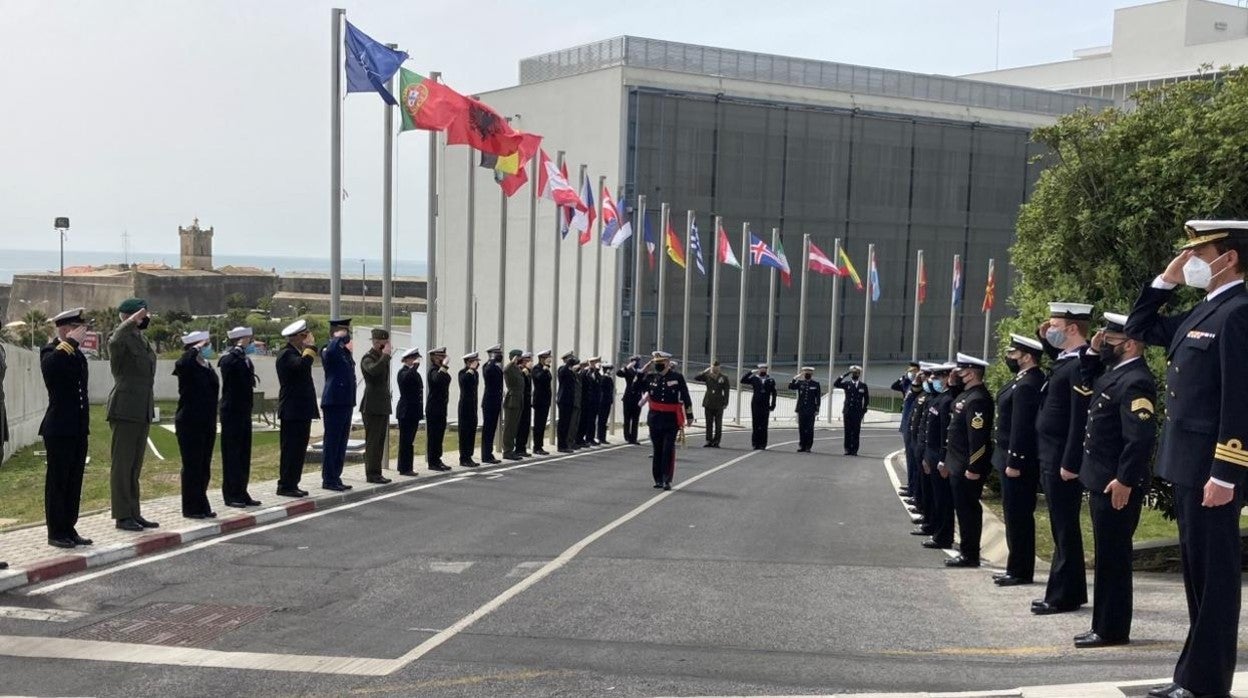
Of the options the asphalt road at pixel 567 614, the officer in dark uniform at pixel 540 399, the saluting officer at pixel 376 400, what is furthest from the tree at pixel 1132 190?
the officer in dark uniform at pixel 540 399

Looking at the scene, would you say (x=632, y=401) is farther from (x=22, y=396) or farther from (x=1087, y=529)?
(x=1087, y=529)

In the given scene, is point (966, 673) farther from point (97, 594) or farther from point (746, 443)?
point (746, 443)

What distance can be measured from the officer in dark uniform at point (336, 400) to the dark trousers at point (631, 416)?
15351 mm

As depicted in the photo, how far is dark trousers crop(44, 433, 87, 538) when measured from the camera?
10584 millimetres

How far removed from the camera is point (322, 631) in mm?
7879

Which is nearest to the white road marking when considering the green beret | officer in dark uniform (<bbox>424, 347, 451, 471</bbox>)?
the green beret

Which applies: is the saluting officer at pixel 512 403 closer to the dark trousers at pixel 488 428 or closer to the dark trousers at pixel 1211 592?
the dark trousers at pixel 488 428

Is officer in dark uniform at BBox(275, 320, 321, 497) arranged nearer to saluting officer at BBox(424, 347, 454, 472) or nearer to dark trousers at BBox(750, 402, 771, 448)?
saluting officer at BBox(424, 347, 454, 472)

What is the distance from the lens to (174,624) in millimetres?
8016

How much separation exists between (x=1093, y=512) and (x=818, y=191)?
64.7 m

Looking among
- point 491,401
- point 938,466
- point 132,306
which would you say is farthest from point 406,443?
point 938,466

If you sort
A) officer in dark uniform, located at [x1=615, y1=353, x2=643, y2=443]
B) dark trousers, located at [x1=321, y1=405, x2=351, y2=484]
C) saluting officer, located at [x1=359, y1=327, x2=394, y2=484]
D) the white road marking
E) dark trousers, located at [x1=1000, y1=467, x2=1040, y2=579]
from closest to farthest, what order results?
the white road marking → dark trousers, located at [x1=1000, y1=467, x2=1040, y2=579] → dark trousers, located at [x1=321, y1=405, x2=351, y2=484] → saluting officer, located at [x1=359, y1=327, x2=394, y2=484] → officer in dark uniform, located at [x1=615, y1=353, x2=643, y2=443]

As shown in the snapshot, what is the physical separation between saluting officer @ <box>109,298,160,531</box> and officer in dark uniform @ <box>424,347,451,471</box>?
7.39 m

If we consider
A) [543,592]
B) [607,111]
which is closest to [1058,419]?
[543,592]
